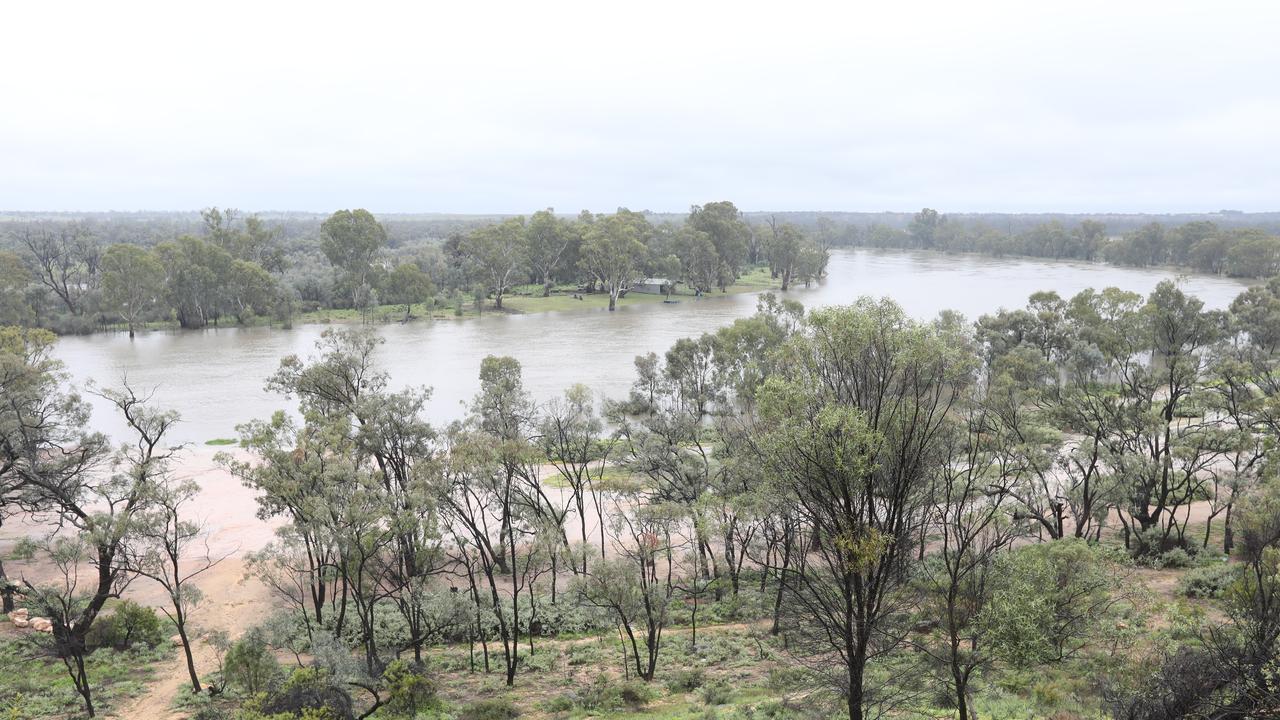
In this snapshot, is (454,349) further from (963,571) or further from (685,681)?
(963,571)

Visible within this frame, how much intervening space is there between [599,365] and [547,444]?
75.8 ft

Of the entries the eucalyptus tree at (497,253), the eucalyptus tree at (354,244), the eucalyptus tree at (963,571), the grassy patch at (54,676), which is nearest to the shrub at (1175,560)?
the eucalyptus tree at (963,571)

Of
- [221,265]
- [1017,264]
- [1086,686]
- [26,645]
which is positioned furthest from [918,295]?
[26,645]

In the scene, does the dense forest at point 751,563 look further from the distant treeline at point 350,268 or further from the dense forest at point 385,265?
the dense forest at point 385,265

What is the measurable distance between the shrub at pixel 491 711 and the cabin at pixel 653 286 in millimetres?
62135

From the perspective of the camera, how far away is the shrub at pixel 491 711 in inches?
522

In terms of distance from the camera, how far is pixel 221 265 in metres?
57.5

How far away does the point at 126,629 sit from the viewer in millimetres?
16547

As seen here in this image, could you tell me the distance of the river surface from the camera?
3750 centimetres

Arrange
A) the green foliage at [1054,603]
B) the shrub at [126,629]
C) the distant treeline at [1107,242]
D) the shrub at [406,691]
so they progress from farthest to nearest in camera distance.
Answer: the distant treeline at [1107,242] < the shrub at [126,629] < the shrub at [406,691] < the green foliage at [1054,603]

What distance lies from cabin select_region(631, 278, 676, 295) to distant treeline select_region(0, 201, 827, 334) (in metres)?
0.78

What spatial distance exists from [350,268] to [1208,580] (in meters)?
64.0

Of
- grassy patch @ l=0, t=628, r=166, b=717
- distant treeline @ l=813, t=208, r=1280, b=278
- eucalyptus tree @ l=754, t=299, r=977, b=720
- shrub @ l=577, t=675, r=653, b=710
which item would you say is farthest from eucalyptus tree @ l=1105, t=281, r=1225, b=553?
distant treeline @ l=813, t=208, r=1280, b=278

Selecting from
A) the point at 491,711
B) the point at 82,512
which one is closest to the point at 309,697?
the point at 491,711
